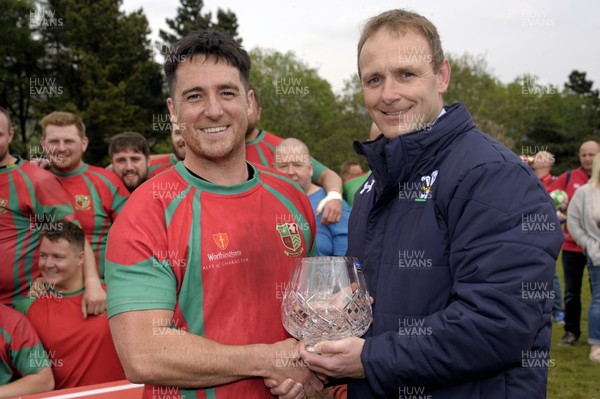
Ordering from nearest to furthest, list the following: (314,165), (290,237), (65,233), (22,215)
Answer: (290,237)
(65,233)
(22,215)
(314,165)

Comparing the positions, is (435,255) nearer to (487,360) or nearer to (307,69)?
(487,360)

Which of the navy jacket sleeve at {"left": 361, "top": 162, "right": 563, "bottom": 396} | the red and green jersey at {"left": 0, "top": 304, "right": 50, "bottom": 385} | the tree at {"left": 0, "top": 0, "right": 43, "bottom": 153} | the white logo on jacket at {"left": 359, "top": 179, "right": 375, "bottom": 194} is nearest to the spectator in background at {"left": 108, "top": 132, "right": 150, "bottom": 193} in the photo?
the red and green jersey at {"left": 0, "top": 304, "right": 50, "bottom": 385}

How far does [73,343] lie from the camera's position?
177 inches

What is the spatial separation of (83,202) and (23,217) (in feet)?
2.92

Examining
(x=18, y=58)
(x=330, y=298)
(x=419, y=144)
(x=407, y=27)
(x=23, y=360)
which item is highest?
(x=18, y=58)

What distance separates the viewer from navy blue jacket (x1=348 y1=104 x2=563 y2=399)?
197 centimetres

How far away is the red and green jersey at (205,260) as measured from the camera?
231 centimetres

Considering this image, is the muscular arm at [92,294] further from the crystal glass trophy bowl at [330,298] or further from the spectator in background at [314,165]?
the crystal glass trophy bowl at [330,298]

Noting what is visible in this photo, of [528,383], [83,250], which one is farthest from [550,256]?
[83,250]

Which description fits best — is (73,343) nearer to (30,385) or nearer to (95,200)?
(30,385)

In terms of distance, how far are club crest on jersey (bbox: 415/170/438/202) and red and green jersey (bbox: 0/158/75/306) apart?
3.90 m

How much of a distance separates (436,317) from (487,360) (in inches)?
8.9

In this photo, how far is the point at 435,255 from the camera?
7.20 feet

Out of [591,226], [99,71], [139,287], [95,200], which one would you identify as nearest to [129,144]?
[95,200]
